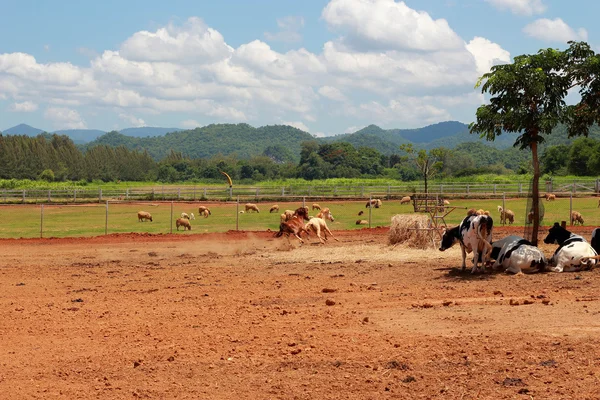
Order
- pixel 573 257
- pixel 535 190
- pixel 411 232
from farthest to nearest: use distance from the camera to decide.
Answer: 1. pixel 411 232
2. pixel 535 190
3. pixel 573 257

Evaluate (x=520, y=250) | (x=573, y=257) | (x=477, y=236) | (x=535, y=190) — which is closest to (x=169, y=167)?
(x=535, y=190)

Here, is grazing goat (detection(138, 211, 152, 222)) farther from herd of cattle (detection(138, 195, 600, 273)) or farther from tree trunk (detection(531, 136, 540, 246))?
tree trunk (detection(531, 136, 540, 246))

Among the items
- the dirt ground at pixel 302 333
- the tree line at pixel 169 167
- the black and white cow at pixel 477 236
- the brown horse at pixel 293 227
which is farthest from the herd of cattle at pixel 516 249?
the tree line at pixel 169 167

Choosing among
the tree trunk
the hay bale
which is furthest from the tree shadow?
the hay bale

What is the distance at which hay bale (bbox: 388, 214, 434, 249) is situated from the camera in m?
21.7

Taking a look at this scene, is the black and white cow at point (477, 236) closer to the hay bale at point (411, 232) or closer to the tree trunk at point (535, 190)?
the tree trunk at point (535, 190)

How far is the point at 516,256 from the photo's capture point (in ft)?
52.6

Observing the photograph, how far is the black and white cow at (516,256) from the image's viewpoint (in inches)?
624

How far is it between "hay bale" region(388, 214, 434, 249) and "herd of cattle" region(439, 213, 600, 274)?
163 inches

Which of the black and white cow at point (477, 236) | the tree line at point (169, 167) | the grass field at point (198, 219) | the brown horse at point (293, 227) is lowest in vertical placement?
the grass field at point (198, 219)

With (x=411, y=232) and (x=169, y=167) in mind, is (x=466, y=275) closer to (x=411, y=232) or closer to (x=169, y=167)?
(x=411, y=232)

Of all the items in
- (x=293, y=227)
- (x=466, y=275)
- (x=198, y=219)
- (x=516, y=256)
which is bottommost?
(x=198, y=219)

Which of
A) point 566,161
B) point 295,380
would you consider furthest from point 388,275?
point 566,161

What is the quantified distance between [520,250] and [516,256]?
20 cm
